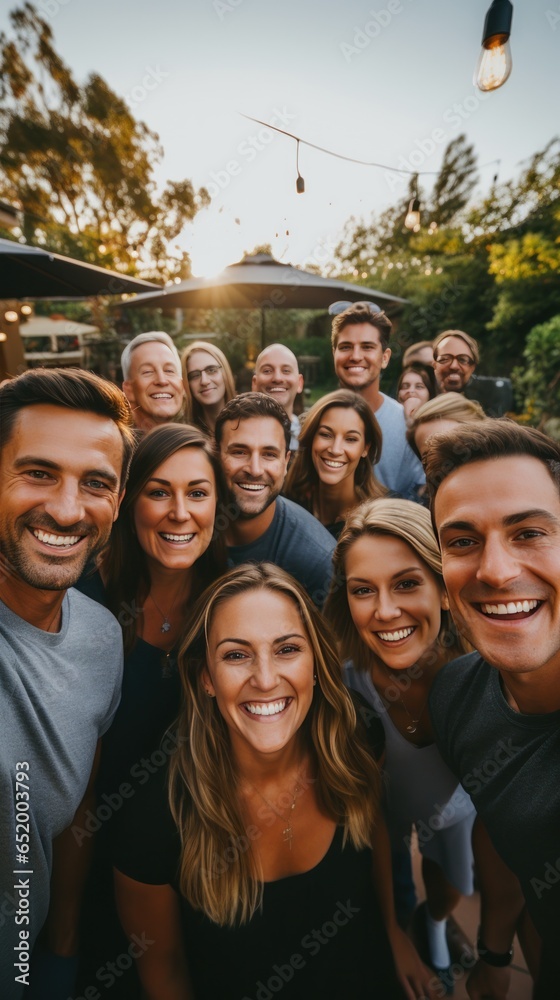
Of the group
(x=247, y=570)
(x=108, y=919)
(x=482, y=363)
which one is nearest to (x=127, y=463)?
(x=247, y=570)

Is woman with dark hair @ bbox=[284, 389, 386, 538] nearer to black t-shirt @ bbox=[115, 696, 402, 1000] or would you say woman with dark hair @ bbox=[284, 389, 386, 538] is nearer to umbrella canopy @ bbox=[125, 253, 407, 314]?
black t-shirt @ bbox=[115, 696, 402, 1000]

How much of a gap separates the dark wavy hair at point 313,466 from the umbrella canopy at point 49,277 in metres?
2.65

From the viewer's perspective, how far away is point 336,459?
3.40 m

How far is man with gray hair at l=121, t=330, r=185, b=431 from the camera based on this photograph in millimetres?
3803

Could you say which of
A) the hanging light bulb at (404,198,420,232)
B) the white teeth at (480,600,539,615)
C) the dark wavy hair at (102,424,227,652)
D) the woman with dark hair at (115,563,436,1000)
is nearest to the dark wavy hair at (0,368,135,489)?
the dark wavy hair at (102,424,227,652)

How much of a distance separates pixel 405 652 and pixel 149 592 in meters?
1.34

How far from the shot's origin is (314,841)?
1.84 m

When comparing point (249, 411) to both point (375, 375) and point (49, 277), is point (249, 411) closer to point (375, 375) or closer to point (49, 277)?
point (375, 375)

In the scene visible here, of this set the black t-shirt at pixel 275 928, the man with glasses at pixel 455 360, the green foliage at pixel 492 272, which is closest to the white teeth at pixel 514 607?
the black t-shirt at pixel 275 928

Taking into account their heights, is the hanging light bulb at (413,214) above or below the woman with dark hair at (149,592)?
above

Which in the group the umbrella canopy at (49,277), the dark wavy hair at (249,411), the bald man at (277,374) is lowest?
the dark wavy hair at (249,411)

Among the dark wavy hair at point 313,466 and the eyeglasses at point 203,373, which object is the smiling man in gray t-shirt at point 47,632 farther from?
the eyeglasses at point 203,373

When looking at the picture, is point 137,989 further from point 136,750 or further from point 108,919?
point 136,750

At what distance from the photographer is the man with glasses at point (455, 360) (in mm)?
4543
